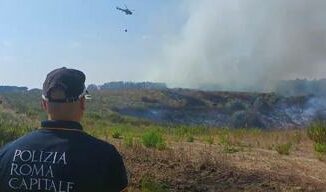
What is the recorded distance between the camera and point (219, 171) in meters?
10.2

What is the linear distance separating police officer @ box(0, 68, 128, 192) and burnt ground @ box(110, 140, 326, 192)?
20.9ft

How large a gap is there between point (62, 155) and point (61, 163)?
0.12ft

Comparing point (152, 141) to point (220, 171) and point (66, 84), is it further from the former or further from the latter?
point (66, 84)

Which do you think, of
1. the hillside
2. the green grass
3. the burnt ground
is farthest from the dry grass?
the hillside

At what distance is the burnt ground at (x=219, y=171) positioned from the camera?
9523mm

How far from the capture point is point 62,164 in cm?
296

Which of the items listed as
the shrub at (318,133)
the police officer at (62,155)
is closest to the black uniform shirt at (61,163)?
the police officer at (62,155)

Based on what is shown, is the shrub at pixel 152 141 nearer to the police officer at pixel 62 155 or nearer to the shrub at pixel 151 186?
the shrub at pixel 151 186

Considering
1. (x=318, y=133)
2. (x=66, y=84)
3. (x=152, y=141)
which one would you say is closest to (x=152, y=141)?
(x=152, y=141)

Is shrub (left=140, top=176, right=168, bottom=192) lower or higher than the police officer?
lower

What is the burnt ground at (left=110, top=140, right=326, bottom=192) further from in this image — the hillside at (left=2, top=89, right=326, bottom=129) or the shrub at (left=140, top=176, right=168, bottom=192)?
the hillside at (left=2, top=89, right=326, bottom=129)

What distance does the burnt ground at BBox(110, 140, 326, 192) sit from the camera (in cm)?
952

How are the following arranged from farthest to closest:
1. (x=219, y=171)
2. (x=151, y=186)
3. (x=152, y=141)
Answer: (x=152, y=141) → (x=219, y=171) → (x=151, y=186)

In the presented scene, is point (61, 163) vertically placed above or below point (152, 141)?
above
